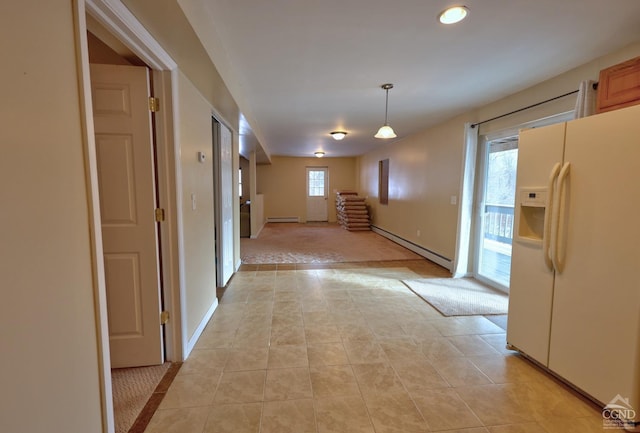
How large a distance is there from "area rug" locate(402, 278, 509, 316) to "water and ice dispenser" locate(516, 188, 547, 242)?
3.83 ft

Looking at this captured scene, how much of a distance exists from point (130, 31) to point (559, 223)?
275 cm

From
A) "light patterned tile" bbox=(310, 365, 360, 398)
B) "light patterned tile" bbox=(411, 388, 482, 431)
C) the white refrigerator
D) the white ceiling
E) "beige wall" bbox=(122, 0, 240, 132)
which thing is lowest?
"light patterned tile" bbox=(411, 388, 482, 431)

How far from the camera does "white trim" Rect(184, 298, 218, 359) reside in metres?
2.19

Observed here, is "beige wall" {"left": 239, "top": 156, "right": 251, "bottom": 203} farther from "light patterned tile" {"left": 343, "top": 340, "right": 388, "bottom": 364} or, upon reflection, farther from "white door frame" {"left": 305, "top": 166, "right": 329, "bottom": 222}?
"light patterned tile" {"left": 343, "top": 340, "right": 388, "bottom": 364}

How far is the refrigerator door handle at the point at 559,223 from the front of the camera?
71.5 inches

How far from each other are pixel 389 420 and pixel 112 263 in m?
2.03

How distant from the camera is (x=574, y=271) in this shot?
70.7 inches

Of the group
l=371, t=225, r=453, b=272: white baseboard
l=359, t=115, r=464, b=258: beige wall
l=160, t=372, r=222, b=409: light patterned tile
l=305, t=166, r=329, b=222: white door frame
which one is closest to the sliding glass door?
l=359, t=115, r=464, b=258: beige wall

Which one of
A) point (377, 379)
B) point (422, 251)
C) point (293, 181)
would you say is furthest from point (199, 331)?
point (293, 181)

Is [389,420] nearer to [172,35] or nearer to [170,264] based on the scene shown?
[170,264]

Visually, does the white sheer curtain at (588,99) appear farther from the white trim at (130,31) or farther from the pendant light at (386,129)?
the white trim at (130,31)

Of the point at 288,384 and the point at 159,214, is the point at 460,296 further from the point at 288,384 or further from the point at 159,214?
the point at 159,214

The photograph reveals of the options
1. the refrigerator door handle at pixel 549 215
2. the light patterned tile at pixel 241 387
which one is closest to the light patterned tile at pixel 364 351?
the light patterned tile at pixel 241 387

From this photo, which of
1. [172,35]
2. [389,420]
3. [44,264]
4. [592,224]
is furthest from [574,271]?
[172,35]
